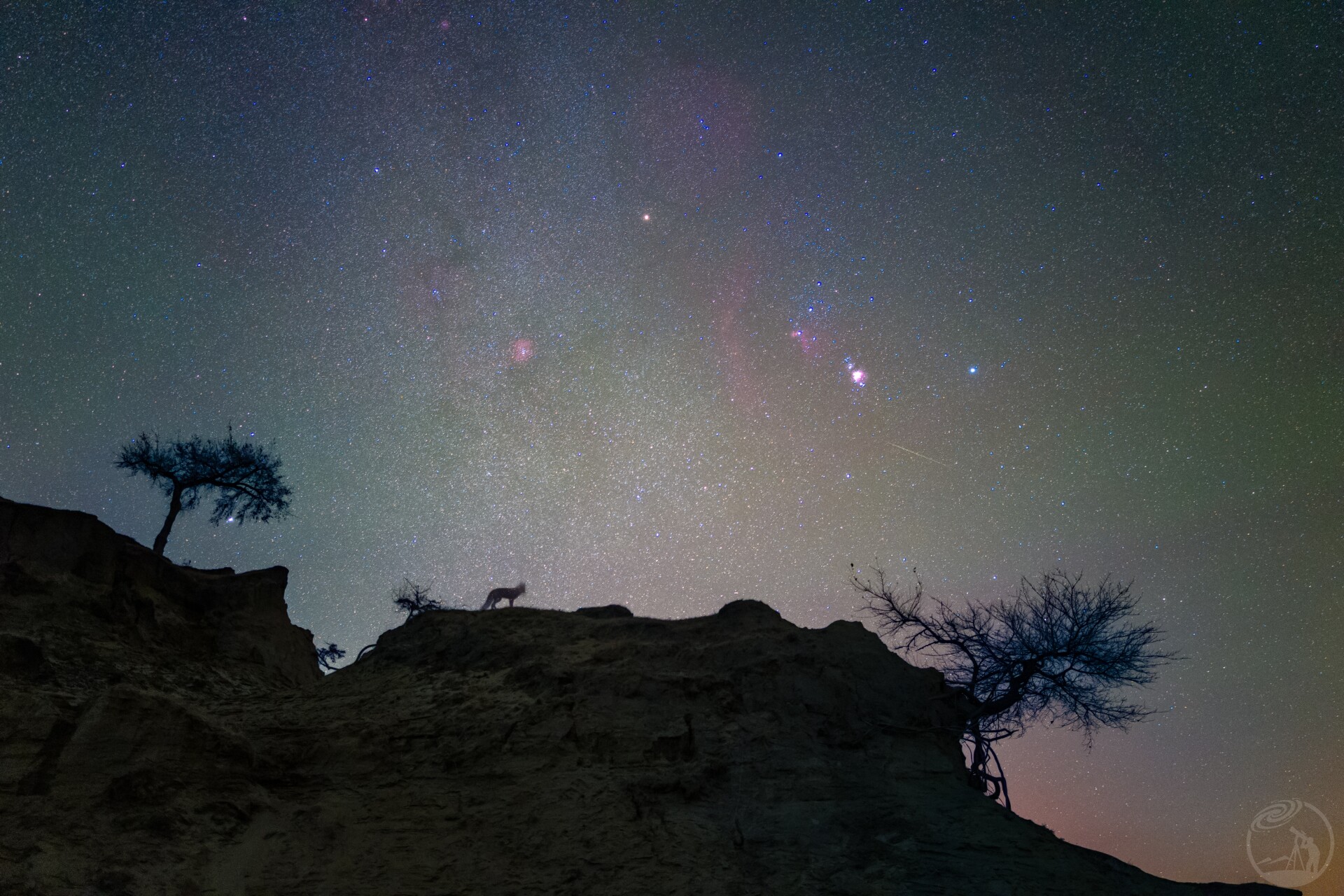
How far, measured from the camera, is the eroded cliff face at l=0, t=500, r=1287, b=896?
359 inches

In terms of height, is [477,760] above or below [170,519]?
below

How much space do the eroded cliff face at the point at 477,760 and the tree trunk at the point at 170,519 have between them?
7.60m

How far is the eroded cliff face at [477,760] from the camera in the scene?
911cm

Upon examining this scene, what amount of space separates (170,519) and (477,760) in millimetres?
18894

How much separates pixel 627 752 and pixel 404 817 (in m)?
3.59

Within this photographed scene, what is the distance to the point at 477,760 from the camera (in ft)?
37.7

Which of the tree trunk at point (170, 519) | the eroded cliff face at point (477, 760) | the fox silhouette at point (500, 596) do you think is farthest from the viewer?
the fox silhouette at point (500, 596)

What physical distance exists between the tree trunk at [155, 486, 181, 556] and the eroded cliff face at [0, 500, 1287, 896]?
7.60 meters

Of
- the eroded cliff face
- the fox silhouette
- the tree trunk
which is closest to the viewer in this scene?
the eroded cliff face

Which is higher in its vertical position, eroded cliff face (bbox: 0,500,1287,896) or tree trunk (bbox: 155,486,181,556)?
tree trunk (bbox: 155,486,181,556)

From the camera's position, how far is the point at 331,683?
1489cm

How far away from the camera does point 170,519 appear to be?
23.8 metres

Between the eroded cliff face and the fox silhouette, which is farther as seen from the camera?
the fox silhouette

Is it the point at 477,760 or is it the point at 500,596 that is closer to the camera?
the point at 477,760
